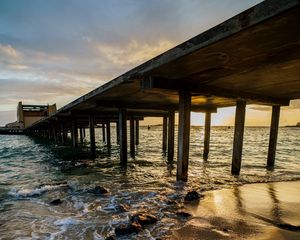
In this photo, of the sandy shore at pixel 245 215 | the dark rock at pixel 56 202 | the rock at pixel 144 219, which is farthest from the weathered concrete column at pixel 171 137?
the rock at pixel 144 219

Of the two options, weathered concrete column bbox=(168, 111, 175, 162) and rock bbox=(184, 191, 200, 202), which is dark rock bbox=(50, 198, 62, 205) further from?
weathered concrete column bbox=(168, 111, 175, 162)

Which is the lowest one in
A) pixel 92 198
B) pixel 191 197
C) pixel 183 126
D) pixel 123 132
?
pixel 92 198

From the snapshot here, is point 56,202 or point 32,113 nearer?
point 56,202

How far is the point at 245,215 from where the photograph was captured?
4664 mm

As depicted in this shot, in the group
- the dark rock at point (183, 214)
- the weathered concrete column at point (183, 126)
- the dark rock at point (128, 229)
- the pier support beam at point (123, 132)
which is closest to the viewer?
the dark rock at point (128, 229)

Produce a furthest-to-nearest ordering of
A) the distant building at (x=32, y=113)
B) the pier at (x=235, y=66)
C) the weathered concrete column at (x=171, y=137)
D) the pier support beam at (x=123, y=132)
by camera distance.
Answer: the distant building at (x=32, y=113) → the weathered concrete column at (x=171, y=137) → the pier support beam at (x=123, y=132) → the pier at (x=235, y=66)

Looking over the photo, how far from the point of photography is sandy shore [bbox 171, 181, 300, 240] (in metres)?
3.84

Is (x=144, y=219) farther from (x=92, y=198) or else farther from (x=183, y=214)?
(x=92, y=198)

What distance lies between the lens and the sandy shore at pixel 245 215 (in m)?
3.84

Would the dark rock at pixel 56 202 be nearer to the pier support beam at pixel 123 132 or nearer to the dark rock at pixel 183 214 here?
the dark rock at pixel 183 214

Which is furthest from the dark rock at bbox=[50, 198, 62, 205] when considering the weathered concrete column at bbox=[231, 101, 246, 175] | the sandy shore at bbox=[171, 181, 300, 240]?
the weathered concrete column at bbox=[231, 101, 246, 175]

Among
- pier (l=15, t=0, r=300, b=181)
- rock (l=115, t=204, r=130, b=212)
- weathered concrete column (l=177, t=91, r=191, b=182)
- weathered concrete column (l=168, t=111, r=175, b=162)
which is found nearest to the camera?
pier (l=15, t=0, r=300, b=181)

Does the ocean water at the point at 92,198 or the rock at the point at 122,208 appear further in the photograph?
the rock at the point at 122,208

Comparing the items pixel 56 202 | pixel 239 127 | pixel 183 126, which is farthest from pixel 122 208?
pixel 239 127
